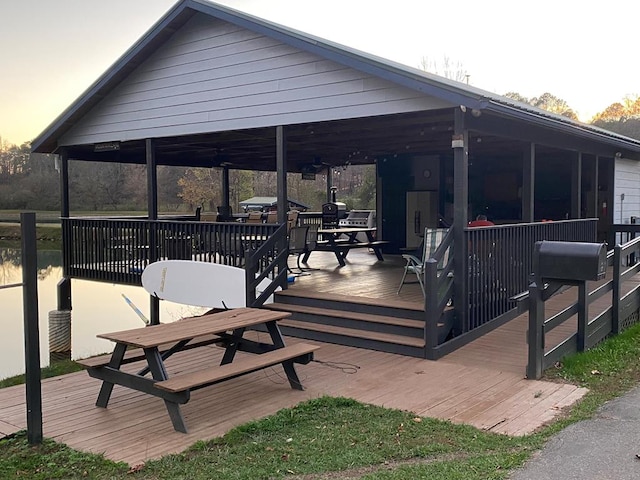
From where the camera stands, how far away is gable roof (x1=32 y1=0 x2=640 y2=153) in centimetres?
587

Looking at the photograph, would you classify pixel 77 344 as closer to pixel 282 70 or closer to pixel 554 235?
pixel 282 70

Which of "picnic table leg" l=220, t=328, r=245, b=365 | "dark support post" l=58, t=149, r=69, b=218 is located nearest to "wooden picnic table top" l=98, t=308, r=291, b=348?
"picnic table leg" l=220, t=328, r=245, b=365

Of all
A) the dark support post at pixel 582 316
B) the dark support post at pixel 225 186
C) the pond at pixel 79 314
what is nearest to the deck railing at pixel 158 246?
the pond at pixel 79 314

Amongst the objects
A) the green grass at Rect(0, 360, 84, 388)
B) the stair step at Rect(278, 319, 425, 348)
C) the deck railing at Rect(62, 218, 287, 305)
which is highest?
the deck railing at Rect(62, 218, 287, 305)

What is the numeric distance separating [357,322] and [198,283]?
2.57 m

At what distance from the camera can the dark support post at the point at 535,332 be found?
479 cm

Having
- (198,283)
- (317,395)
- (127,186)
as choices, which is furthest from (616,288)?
(127,186)

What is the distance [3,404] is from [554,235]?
6.94 metres

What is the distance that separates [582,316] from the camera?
536 cm

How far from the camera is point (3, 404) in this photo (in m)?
4.59

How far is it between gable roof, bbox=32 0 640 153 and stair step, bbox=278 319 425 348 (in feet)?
7.62

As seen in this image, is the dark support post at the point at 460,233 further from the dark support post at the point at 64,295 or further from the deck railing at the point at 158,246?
the dark support post at the point at 64,295

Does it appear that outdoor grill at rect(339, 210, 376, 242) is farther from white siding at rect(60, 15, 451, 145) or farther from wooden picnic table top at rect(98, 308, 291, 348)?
wooden picnic table top at rect(98, 308, 291, 348)

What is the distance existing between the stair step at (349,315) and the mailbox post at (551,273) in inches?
52.3
